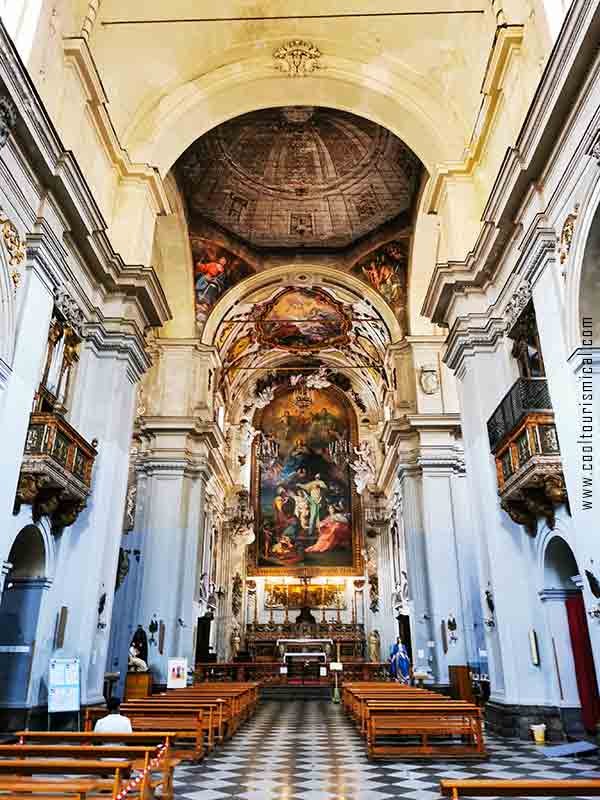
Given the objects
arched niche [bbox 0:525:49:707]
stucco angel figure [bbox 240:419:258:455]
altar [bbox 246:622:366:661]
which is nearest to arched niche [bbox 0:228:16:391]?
arched niche [bbox 0:525:49:707]


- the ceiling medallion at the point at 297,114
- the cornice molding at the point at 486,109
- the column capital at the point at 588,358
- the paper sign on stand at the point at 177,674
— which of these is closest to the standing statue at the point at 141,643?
the paper sign on stand at the point at 177,674

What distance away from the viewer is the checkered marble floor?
222 inches

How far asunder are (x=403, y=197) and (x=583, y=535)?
1299 centimetres

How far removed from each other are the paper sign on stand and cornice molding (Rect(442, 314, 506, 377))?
790 cm

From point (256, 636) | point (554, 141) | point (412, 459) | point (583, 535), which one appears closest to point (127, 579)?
point (412, 459)

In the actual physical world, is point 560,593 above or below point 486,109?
below

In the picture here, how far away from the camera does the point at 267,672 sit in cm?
2016

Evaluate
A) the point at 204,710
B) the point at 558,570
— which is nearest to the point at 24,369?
the point at 204,710

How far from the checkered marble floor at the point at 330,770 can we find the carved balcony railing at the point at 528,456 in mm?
2983

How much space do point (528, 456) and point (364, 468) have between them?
17100 millimetres

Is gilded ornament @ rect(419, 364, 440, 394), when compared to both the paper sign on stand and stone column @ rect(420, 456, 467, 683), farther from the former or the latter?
the paper sign on stand

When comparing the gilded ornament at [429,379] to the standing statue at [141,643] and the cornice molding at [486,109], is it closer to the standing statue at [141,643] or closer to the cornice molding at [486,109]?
the cornice molding at [486,109]

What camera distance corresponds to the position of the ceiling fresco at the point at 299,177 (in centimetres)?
1597

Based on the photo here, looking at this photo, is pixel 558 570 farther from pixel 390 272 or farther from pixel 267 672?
pixel 267 672
